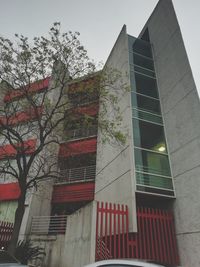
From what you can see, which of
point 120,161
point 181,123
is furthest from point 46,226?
point 181,123

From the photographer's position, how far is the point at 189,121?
10047 mm

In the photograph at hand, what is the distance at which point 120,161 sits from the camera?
35.9 feet

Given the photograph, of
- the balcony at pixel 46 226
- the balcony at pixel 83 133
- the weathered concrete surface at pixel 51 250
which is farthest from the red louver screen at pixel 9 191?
the balcony at pixel 83 133

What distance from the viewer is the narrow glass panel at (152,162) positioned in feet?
32.5

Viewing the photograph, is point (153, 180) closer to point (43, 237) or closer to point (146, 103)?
point (146, 103)

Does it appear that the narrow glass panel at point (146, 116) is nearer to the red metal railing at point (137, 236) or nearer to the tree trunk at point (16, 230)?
the red metal railing at point (137, 236)

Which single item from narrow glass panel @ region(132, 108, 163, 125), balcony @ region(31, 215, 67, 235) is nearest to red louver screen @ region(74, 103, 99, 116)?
narrow glass panel @ region(132, 108, 163, 125)

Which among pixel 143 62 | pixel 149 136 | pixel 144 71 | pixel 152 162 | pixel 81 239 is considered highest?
pixel 143 62

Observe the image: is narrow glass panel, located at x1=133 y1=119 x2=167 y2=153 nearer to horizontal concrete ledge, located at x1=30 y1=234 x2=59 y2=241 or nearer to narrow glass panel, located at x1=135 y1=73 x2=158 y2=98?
narrow glass panel, located at x1=135 y1=73 x2=158 y2=98

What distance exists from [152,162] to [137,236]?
345 centimetres

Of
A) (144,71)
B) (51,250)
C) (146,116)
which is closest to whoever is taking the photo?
(51,250)

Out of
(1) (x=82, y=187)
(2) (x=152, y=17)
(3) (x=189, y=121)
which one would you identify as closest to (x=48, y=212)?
(1) (x=82, y=187)

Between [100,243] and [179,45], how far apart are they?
35.6ft

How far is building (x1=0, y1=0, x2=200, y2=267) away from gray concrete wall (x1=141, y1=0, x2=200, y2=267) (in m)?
0.04
